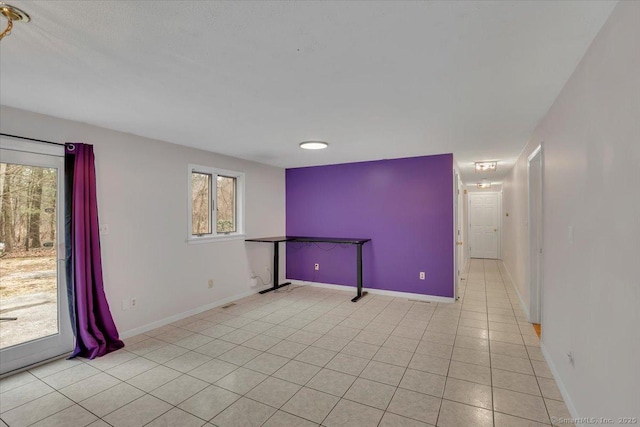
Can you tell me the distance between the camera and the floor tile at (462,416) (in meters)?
1.94

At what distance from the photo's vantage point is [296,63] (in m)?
1.83

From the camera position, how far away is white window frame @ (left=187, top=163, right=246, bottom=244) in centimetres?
405

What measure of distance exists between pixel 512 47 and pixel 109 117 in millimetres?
3194

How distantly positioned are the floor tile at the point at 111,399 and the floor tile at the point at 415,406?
1878 millimetres

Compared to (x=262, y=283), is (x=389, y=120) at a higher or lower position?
higher

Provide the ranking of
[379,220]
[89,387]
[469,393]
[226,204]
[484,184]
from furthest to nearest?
[484,184], [379,220], [226,204], [89,387], [469,393]

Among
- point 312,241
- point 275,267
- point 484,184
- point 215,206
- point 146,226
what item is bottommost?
point 275,267

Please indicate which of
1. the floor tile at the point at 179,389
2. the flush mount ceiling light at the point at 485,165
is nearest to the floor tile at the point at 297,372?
the floor tile at the point at 179,389

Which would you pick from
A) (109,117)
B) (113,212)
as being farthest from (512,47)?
(113,212)

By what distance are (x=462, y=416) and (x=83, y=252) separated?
3.37m

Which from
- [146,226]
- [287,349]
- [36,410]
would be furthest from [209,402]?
[146,226]

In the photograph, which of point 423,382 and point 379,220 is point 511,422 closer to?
point 423,382

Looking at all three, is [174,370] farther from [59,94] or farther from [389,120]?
[389,120]

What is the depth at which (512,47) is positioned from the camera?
5.46 ft
